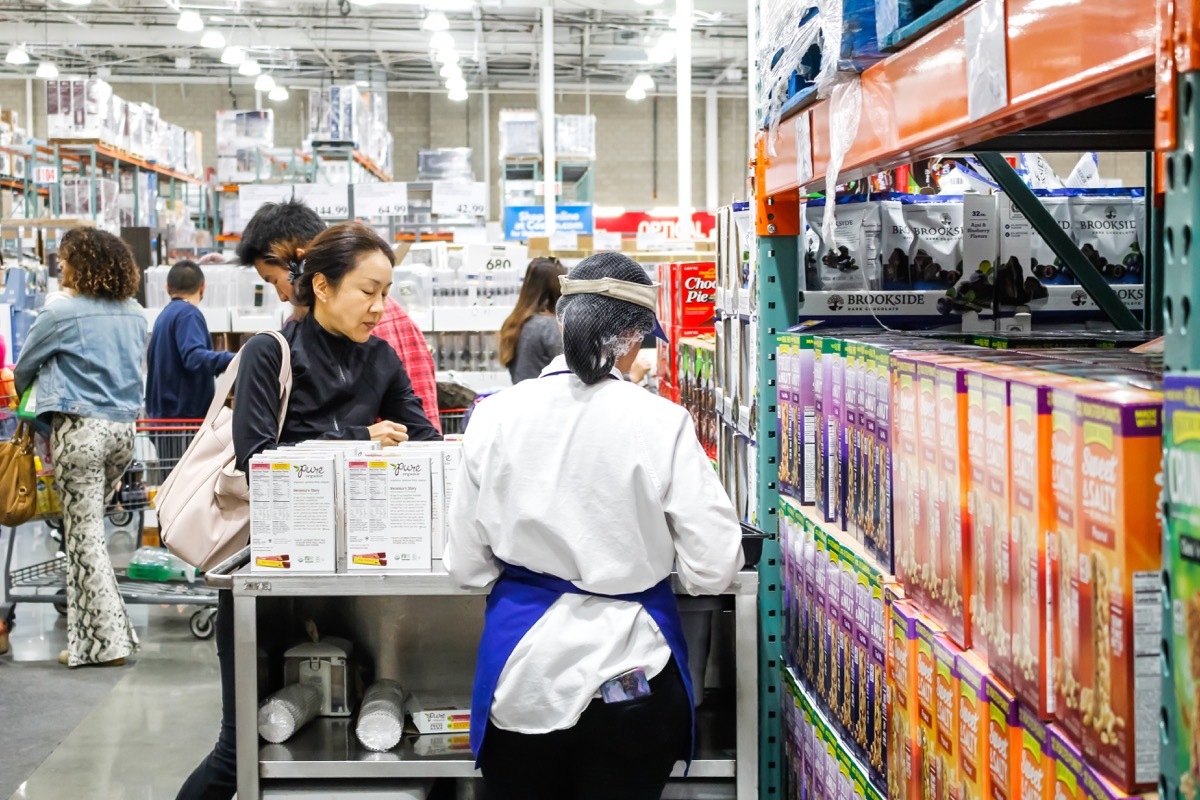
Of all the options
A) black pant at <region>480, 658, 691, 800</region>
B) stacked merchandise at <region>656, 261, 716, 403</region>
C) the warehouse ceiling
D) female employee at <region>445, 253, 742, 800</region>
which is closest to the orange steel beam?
female employee at <region>445, 253, 742, 800</region>

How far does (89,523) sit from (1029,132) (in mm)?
4684

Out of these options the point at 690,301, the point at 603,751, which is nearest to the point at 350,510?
the point at 603,751

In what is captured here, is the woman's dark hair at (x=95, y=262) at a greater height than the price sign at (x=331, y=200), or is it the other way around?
the price sign at (x=331, y=200)

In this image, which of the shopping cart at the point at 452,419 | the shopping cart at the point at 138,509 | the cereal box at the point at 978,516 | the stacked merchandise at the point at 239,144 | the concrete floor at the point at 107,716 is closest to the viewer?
the cereal box at the point at 978,516

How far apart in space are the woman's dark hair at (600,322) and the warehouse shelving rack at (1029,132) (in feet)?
1.29

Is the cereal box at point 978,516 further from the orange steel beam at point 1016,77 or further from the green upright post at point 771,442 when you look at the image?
the green upright post at point 771,442

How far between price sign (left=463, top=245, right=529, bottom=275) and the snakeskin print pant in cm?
303

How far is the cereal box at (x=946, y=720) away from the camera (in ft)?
5.16

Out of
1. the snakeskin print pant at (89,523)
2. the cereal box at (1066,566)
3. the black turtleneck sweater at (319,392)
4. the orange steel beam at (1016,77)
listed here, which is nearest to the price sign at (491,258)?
the snakeskin print pant at (89,523)

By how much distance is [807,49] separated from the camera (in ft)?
6.93

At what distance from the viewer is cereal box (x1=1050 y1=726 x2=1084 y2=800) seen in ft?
4.03

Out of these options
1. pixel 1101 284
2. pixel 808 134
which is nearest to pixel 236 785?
pixel 808 134

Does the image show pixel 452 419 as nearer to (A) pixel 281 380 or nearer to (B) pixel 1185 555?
(A) pixel 281 380

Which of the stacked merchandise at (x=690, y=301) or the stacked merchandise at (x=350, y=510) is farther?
the stacked merchandise at (x=690, y=301)
